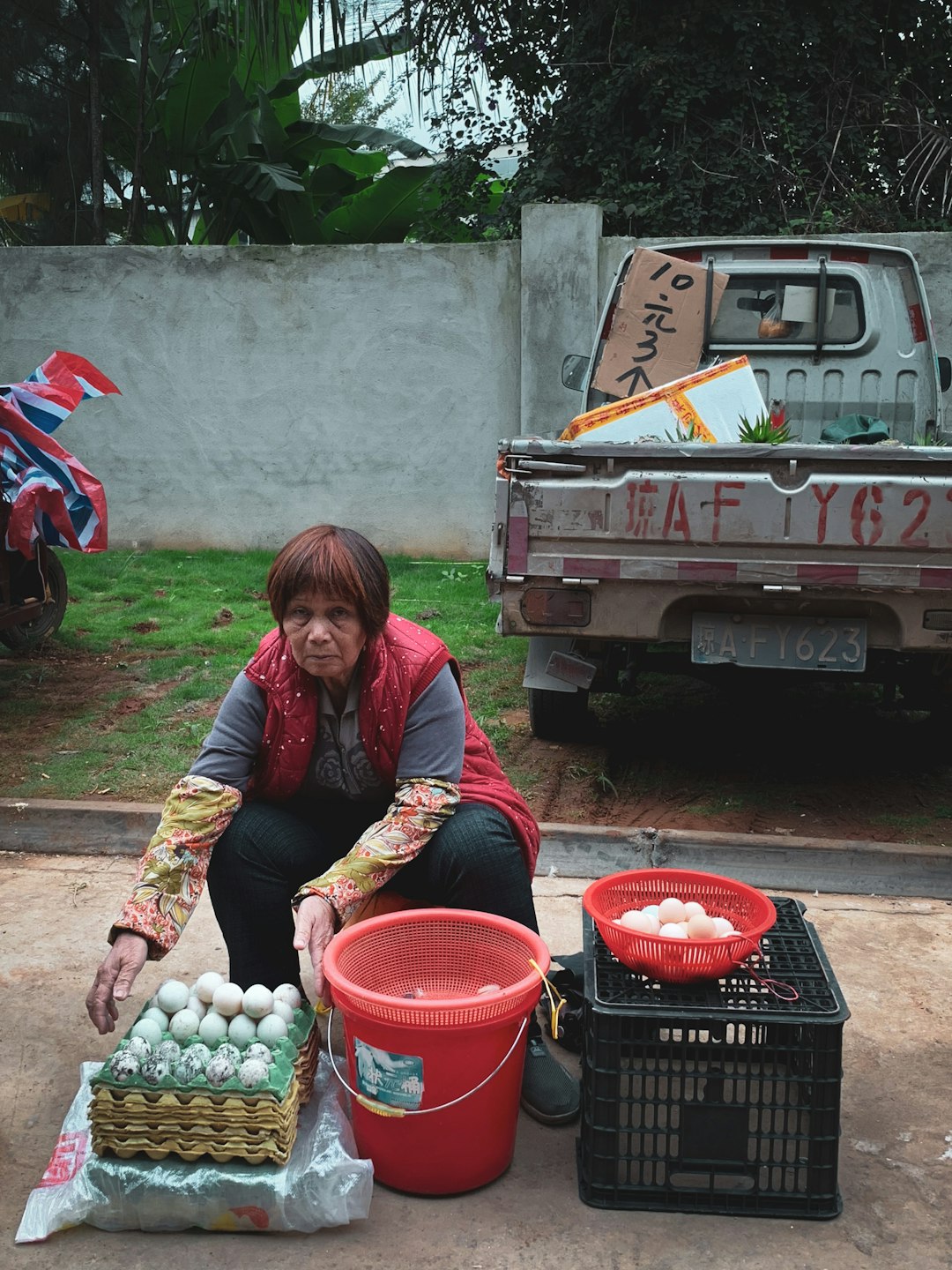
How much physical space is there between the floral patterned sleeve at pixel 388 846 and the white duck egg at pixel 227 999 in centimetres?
21

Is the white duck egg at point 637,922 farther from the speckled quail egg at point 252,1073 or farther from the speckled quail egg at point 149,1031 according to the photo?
the speckled quail egg at point 149,1031

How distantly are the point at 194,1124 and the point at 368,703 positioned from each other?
2.86 ft

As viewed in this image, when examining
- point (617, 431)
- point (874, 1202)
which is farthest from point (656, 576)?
point (874, 1202)

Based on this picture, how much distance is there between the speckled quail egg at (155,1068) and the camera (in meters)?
2.13

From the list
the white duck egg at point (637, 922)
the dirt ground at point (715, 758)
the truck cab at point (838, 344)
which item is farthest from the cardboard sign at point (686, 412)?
the white duck egg at point (637, 922)

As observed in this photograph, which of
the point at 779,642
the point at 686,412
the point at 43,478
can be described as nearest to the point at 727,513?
the point at 779,642

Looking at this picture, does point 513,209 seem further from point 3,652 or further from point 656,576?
point 656,576

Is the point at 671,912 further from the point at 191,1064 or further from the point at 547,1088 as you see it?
the point at 191,1064

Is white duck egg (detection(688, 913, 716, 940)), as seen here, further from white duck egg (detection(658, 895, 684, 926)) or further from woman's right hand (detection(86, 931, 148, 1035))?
woman's right hand (detection(86, 931, 148, 1035))

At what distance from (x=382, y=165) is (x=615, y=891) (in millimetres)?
12517

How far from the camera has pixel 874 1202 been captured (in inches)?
89.0

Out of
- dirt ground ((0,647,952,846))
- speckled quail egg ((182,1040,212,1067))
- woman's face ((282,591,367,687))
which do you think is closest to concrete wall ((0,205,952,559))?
dirt ground ((0,647,952,846))

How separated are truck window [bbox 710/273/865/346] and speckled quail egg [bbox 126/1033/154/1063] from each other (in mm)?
4278

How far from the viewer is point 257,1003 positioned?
2312 millimetres
